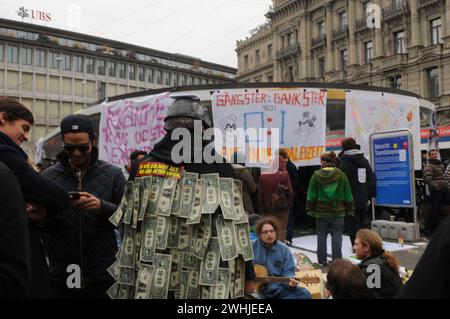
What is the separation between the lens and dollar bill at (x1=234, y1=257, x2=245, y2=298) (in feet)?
7.34

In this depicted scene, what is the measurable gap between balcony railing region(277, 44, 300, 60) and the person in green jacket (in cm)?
4087

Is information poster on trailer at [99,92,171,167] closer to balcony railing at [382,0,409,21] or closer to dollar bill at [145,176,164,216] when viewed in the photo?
dollar bill at [145,176,164,216]

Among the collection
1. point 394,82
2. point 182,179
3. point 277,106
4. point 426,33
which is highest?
point 426,33

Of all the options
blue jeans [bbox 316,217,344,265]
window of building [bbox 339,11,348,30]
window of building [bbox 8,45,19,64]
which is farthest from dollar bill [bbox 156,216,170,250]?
window of building [bbox 8,45,19,64]

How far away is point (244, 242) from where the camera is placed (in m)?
2.28

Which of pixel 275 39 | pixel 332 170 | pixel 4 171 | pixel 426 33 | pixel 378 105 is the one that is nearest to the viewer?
pixel 4 171

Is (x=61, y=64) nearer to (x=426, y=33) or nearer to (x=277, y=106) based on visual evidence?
(x=426, y=33)

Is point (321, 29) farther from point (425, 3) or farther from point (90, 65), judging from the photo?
point (90, 65)

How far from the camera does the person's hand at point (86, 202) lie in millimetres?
2414

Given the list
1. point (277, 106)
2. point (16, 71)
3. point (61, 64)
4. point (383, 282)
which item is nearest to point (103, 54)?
point (61, 64)

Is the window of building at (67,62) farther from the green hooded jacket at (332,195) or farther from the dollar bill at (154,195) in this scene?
the dollar bill at (154,195)

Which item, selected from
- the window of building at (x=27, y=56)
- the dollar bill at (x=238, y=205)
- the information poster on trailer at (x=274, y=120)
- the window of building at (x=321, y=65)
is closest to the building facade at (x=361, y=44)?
the window of building at (x=321, y=65)
